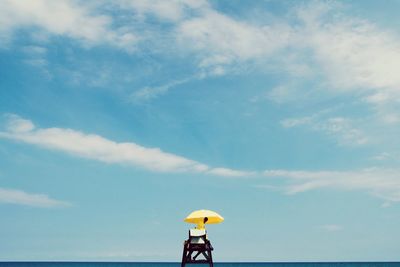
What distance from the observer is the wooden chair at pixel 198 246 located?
97.2 ft

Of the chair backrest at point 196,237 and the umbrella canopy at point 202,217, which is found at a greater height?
the umbrella canopy at point 202,217

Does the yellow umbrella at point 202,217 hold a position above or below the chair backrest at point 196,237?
above

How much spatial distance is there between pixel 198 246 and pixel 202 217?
4.84 ft

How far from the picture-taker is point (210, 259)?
97.3 feet

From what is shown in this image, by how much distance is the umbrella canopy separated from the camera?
97.0 feet

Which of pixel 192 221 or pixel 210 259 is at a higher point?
pixel 192 221

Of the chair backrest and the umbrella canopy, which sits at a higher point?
the umbrella canopy

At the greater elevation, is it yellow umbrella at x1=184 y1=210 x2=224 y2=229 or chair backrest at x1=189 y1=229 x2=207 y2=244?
yellow umbrella at x1=184 y1=210 x2=224 y2=229

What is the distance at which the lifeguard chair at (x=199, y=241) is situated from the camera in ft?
97.1

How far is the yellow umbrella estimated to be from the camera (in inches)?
1164

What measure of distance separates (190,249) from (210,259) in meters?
1.12

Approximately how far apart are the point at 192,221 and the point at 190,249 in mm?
1389

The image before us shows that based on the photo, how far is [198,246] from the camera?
97.2 feet

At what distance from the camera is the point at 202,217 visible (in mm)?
29547
